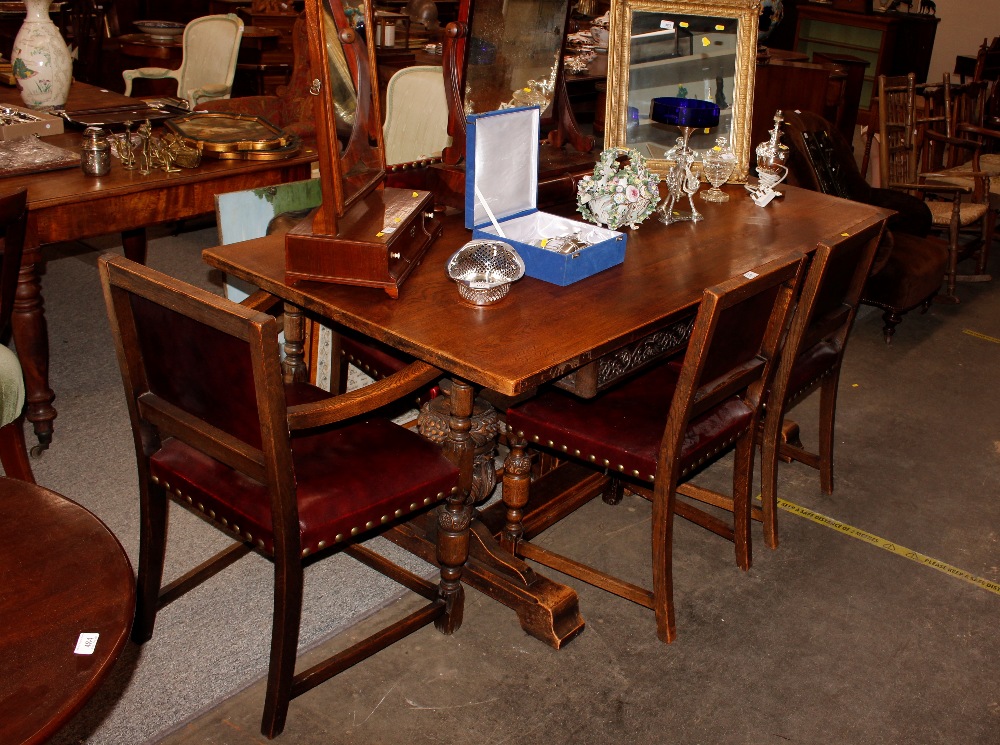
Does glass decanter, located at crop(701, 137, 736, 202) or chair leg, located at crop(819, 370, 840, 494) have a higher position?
glass decanter, located at crop(701, 137, 736, 202)

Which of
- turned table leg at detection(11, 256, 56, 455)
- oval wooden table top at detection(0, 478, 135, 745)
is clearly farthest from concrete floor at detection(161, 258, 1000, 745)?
turned table leg at detection(11, 256, 56, 455)

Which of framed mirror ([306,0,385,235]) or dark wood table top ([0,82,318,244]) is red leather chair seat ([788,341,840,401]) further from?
dark wood table top ([0,82,318,244])

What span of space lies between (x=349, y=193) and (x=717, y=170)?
1272 mm

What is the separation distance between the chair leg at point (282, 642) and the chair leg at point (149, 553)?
34 cm

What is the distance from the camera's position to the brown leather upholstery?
401 centimetres

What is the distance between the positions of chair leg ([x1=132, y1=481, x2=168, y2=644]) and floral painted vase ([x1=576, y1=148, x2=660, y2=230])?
127 cm

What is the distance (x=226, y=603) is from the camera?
7.83 feet

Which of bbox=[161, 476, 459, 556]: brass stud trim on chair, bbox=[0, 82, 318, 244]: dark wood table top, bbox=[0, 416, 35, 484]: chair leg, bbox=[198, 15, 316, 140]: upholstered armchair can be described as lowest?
bbox=[0, 416, 35, 484]: chair leg

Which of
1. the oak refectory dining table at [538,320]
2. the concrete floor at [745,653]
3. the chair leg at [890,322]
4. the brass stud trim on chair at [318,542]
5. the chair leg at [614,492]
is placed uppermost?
the oak refectory dining table at [538,320]

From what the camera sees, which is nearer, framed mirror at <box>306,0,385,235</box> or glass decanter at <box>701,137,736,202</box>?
framed mirror at <box>306,0,385,235</box>

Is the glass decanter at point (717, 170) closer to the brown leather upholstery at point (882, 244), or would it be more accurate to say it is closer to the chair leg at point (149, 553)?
the brown leather upholstery at point (882, 244)

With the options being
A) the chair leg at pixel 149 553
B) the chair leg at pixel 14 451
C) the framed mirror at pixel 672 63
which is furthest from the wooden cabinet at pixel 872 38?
the chair leg at pixel 149 553

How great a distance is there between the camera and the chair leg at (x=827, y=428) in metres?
2.95

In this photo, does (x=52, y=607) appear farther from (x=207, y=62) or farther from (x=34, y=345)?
(x=207, y=62)
